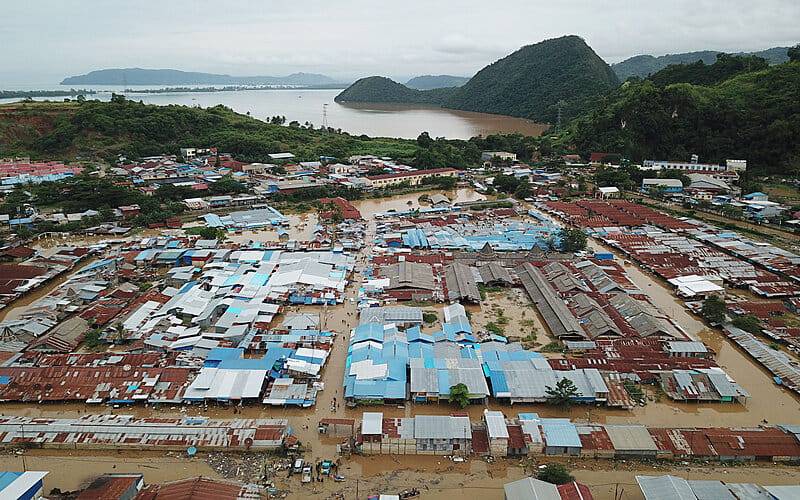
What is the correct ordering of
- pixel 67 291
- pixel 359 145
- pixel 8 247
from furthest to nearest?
pixel 359 145, pixel 8 247, pixel 67 291

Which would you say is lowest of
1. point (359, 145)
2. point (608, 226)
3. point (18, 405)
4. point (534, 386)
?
point (18, 405)

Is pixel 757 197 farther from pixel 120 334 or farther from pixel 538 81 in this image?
pixel 538 81

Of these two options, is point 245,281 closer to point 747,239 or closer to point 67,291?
point 67,291

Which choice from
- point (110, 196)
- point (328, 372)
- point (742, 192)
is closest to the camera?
point (328, 372)

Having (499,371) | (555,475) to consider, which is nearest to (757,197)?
(499,371)

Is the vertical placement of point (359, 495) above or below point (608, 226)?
below

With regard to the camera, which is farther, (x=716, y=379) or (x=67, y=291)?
(x=67, y=291)

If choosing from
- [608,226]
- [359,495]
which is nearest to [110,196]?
[359,495]
